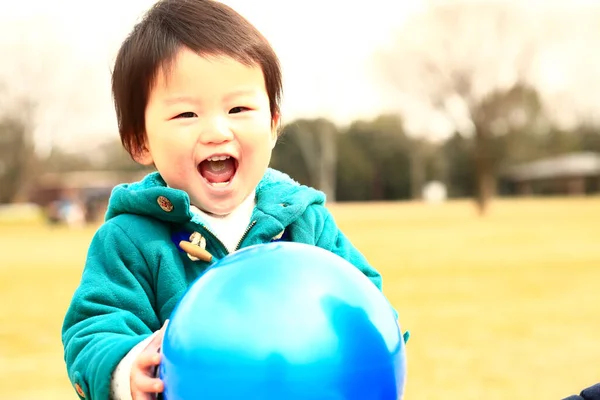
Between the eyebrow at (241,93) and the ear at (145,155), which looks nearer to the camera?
the eyebrow at (241,93)

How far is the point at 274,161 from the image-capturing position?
50.8 metres

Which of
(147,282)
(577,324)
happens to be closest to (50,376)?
(147,282)

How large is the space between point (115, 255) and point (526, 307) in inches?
238

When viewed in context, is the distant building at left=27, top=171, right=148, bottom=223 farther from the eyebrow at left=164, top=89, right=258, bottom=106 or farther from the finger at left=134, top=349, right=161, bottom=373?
the finger at left=134, top=349, right=161, bottom=373

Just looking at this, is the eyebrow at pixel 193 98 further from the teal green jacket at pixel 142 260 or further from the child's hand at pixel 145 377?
the child's hand at pixel 145 377

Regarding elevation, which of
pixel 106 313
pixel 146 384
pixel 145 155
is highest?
pixel 145 155

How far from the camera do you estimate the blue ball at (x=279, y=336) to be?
168cm

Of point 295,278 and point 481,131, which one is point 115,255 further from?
point 481,131

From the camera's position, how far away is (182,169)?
86.8 inches

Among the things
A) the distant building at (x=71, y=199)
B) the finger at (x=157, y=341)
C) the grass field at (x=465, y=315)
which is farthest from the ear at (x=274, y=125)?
the distant building at (x=71, y=199)

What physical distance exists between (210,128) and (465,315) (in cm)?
539

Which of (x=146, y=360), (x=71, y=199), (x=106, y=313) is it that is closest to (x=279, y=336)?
(x=146, y=360)

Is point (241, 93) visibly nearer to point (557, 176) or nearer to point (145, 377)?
point (145, 377)

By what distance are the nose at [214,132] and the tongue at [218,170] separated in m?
0.11
